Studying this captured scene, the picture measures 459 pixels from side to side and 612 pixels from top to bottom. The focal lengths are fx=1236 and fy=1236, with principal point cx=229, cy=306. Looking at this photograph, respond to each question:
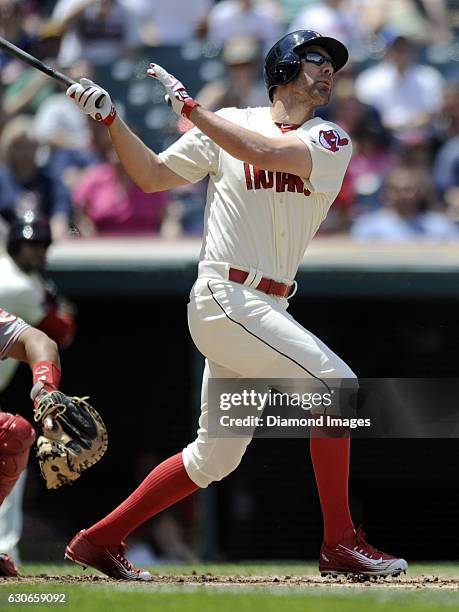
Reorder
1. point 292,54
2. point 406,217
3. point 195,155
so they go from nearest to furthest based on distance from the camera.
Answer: point 292,54, point 195,155, point 406,217

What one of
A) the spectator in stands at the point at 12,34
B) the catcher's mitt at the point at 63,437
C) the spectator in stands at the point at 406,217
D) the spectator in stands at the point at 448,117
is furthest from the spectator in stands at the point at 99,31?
the catcher's mitt at the point at 63,437

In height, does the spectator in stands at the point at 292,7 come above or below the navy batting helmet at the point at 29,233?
above

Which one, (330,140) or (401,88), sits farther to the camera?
(401,88)

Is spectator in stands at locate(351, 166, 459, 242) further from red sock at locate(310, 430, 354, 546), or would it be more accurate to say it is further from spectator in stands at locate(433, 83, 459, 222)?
red sock at locate(310, 430, 354, 546)

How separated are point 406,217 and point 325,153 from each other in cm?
360

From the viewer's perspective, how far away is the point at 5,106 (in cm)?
854

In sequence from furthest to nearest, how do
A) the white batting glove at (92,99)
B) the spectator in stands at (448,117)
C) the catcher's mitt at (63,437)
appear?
the spectator in stands at (448,117), the white batting glove at (92,99), the catcher's mitt at (63,437)

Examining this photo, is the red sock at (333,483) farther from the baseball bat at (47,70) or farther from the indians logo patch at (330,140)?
the baseball bat at (47,70)

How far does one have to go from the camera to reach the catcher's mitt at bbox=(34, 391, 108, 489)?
371 cm

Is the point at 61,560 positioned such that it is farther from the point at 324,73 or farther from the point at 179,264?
the point at 324,73

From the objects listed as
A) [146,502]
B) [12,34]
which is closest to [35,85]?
[12,34]

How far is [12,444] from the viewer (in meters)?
4.04

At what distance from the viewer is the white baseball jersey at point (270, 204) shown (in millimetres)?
4035

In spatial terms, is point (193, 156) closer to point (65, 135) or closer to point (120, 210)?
point (120, 210)
